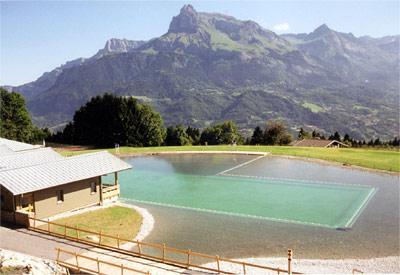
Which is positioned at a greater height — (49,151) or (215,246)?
(49,151)

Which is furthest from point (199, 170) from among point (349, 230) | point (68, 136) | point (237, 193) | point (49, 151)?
point (68, 136)

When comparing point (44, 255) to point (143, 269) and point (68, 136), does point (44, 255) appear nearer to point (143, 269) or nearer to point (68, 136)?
point (143, 269)

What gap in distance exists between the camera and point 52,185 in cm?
3206

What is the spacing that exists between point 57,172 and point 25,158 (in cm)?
711

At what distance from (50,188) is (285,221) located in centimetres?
1897

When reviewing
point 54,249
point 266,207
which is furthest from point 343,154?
point 54,249

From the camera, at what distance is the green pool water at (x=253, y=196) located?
34.5 m

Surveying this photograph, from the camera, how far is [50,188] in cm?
3278

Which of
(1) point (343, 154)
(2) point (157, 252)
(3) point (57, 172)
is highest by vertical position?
(3) point (57, 172)

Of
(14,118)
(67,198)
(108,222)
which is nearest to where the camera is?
(108,222)

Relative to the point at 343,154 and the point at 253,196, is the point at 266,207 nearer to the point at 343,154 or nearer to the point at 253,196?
the point at 253,196

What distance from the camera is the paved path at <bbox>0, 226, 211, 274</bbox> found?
22578mm

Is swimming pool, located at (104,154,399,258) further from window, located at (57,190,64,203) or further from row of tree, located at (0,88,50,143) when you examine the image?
row of tree, located at (0,88,50,143)

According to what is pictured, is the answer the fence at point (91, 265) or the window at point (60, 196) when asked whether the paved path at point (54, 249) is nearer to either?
the fence at point (91, 265)
